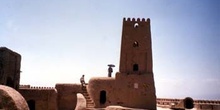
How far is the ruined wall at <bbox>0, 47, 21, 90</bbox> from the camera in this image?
69.5 ft

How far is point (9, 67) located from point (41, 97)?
15.7ft

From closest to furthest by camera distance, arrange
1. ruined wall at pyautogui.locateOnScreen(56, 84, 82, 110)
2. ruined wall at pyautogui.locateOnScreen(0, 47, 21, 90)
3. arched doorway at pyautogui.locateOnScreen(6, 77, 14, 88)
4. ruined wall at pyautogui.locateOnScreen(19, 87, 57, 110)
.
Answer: ruined wall at pyautogui.locateOnScreen(0, 47, 21, 90) → arched doorway at pyautogui.locateOnScreen(6, 77, 14, 88) → ruined wall at pyautogui.locateOnScreen(19, 87, 57, 110) → ruined wall at pyautogui.locateOnScreen(56, 84, 82, 110)

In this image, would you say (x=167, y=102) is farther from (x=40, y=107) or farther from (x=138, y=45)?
(x=40, y=107)

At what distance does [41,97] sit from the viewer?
84.0ft

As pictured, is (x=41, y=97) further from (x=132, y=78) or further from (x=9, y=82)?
(x=132, y=78)

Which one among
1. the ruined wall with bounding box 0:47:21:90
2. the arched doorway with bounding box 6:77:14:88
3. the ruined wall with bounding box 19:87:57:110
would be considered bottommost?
the ruined wall with bounding box 19:87:57:110

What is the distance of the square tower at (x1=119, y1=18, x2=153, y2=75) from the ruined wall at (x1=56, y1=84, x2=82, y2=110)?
18.1ft

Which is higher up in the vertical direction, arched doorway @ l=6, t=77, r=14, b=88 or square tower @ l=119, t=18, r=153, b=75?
square tower @ l=119, t=18, r=153, b=75

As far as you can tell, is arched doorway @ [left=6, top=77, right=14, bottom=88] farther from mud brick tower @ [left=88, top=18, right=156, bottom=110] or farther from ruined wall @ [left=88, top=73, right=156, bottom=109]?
ruined wall @ [left=88, top=73, right=156, bottom=109]

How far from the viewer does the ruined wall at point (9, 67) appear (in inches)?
834

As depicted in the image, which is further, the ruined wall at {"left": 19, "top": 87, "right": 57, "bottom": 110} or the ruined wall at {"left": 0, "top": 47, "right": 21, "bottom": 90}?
the ruined wall at {"left": 19, "top": 87, "right": 57, "bottom": 110}

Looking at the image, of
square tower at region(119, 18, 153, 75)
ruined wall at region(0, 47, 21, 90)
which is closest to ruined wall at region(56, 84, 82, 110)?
ruined wall at region(0, 47, 21, 90)

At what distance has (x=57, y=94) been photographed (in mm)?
26625

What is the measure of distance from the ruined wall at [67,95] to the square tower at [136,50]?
551 centimetres
